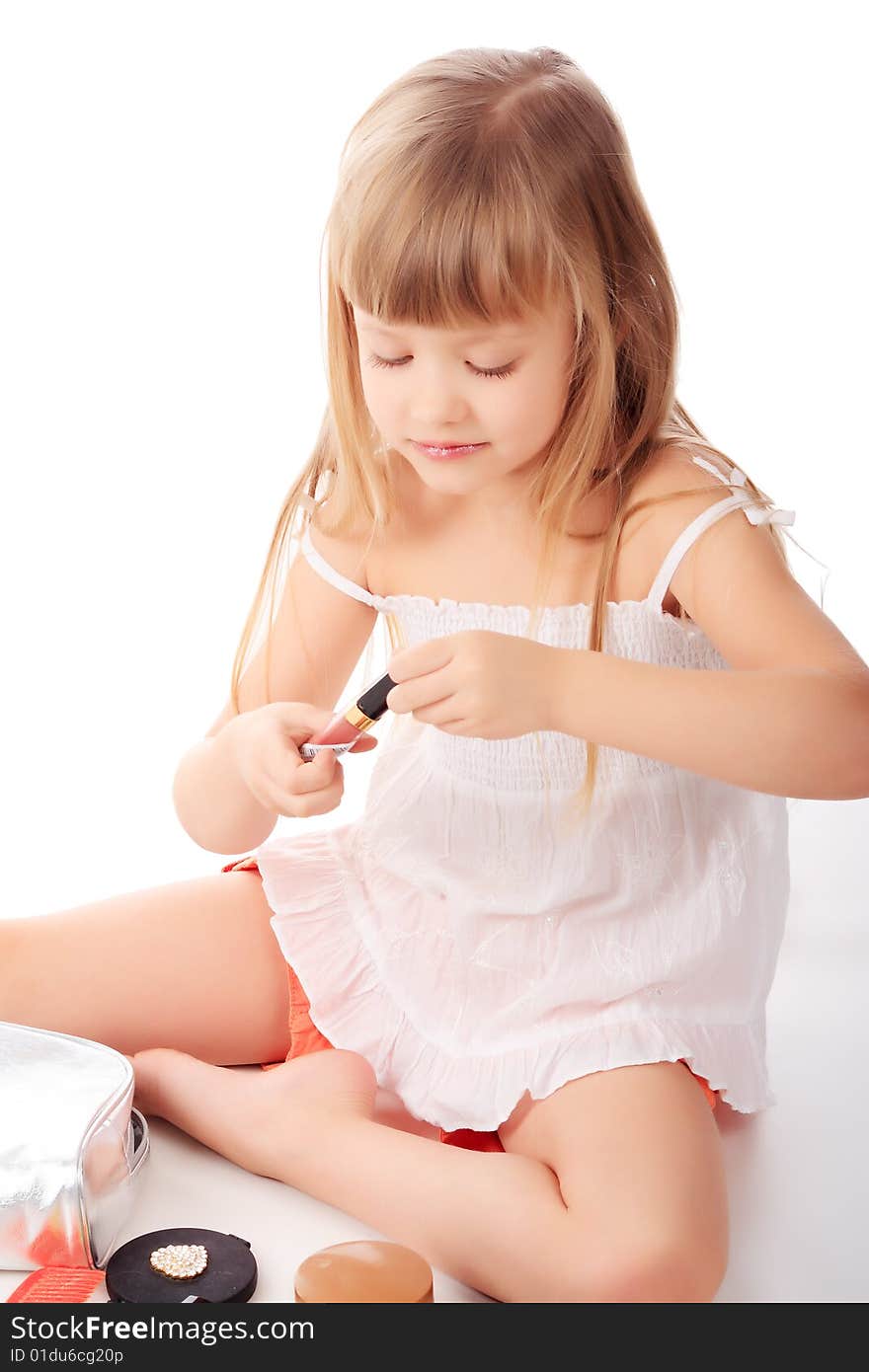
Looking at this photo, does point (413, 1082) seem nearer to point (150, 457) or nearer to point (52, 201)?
point (150, 457)

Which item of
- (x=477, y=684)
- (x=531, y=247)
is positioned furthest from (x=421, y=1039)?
(x=531, y=247)

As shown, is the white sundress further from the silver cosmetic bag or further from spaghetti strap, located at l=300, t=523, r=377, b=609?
the silver cosmetic bag

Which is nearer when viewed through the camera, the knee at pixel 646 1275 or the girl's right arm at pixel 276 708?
the knee at pixel 646 1275

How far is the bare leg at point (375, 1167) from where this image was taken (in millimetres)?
944

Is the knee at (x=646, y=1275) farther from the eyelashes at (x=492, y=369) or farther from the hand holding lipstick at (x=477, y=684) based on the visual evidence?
the eyelashes at (x=492, y=369)

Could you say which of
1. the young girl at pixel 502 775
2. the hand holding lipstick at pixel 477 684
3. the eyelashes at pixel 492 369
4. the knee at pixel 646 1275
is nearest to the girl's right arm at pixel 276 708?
the young girl at pixel 502 775

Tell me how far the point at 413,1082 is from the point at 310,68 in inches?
50.7

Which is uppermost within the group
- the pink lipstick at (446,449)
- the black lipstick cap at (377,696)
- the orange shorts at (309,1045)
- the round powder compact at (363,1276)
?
the pink lipstick at (446,449)

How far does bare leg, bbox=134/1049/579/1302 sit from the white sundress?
0.06 meters

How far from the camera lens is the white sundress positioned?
1.08 m

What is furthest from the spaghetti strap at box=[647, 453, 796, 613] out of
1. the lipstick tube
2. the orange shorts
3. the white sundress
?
the orange shorts

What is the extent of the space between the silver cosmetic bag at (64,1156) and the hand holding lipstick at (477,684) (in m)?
0.32

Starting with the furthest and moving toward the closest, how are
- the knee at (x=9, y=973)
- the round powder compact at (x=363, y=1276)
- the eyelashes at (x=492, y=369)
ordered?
the knee at (x=9, y=973)
the eyelashes at (x=492, y=369)
the round powder compact at (x=363, y=1276)

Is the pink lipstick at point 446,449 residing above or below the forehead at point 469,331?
below
